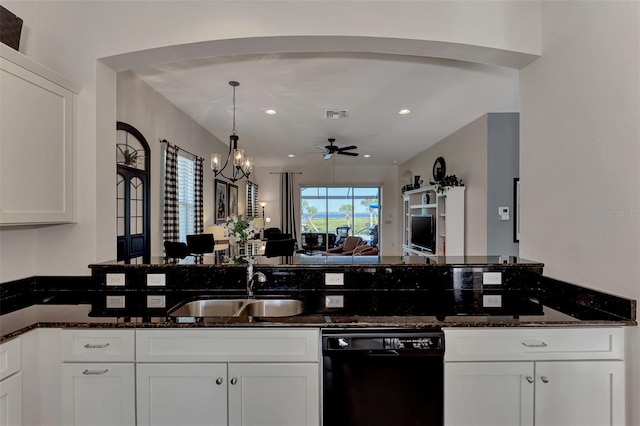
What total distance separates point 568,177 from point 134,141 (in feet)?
12.2

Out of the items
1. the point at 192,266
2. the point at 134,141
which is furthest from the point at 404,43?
the point at 134,141

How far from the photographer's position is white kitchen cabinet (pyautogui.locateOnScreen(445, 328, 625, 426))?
155cm

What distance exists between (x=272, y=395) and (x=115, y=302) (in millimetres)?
1093

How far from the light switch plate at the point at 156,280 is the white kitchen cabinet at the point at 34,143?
1.91ft

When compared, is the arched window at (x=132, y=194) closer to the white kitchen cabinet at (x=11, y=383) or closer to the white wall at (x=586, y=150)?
the white kitchen cabinet at (x=11, y=383)

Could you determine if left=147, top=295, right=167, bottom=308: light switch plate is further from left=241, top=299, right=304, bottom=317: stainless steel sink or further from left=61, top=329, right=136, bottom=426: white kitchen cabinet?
left=241, top=299, right=304, bottom=317: stainless steel sink

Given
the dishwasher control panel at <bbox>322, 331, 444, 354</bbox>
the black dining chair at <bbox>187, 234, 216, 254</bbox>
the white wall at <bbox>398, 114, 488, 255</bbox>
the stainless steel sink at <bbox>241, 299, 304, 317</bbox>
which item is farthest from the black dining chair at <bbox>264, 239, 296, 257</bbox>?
the dishwasher control panel at <bbox>322, 331, 444, 354</bbox>

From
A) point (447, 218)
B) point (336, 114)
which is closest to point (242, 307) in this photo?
point (336, 114)

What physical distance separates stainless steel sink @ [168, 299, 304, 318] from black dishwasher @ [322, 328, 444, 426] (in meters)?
0.59

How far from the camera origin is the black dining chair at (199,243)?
4.36m

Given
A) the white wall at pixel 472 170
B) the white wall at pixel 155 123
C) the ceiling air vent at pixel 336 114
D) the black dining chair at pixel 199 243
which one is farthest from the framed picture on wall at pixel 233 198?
the white wall at pixel 472 170

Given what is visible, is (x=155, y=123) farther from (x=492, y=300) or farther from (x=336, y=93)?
(x=492, y=300)

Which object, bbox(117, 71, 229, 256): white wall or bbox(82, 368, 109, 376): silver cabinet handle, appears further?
bbox(117, 71, 229, 256): white wall

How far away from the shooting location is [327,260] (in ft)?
7.66
